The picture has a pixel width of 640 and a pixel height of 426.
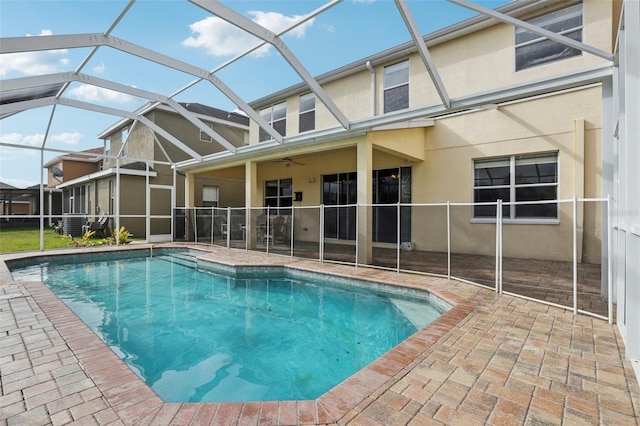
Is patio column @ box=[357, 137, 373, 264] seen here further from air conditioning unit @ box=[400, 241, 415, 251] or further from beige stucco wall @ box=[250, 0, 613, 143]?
beige stucco wall @ box=[250, 0, 613, 143]

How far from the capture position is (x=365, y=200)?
7.64 m

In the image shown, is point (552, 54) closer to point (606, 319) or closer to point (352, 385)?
point (606, 319)

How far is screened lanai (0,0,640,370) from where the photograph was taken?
13.4 feet

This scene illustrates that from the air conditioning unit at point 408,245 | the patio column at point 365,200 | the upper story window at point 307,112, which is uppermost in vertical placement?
the upper story window at point 307,112

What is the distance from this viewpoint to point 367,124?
7359mm

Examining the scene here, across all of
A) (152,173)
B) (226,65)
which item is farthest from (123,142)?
(226,65)

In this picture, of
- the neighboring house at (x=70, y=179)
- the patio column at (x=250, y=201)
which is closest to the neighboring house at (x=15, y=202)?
the neighboring house at (x=70, y=179)

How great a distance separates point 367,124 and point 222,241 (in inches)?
299

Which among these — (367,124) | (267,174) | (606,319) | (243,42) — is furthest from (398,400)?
(267,174)

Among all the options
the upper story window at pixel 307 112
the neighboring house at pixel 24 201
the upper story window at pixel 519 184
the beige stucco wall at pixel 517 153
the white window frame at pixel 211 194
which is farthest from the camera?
the neighboring house at pixel 24 201

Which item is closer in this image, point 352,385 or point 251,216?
point 352,385

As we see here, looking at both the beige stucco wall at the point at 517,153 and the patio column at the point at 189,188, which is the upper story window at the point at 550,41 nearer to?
the beige stucco wall at the point at 517,153

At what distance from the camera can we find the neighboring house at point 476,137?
705 cm

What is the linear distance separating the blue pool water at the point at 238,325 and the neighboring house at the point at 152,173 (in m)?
5.88
